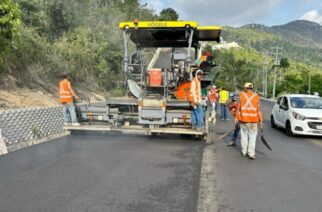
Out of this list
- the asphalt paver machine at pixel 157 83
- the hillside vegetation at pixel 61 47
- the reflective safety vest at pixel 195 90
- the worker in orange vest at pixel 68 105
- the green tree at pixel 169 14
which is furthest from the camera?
the green tree at pixel 169 14

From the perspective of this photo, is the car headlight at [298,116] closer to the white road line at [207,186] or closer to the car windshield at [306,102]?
the car windshield at [306,102]

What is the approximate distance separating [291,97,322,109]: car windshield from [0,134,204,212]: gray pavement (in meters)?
5.34

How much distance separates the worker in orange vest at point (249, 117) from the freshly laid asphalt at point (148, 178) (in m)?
0.35

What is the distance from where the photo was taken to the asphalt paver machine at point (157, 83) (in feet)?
30.7

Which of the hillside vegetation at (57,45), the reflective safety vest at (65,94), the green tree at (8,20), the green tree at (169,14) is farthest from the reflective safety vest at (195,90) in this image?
the green tree at (169,14)

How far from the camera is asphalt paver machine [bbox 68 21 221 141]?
30.7ft

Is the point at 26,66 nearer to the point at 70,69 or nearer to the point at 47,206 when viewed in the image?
the point at 70,69

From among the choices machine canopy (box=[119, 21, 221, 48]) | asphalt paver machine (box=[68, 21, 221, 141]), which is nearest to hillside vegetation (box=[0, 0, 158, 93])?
machine canopy (box=[119, 21, 221, 48])

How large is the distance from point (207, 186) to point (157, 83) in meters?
4.94

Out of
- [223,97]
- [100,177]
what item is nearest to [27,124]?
[100,177]

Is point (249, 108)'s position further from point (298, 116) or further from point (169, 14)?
point (169, 14)

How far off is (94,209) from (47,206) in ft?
2.01

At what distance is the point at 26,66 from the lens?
16.6 metres

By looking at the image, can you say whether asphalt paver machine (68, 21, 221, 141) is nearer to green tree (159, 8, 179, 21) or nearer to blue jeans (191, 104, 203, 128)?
blue jeans (191, 104, 203, 128)
